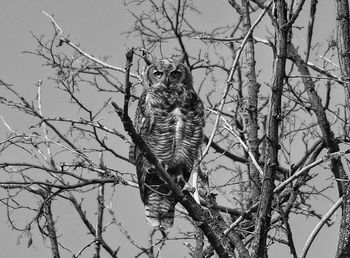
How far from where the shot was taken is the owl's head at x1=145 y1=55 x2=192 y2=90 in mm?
6008

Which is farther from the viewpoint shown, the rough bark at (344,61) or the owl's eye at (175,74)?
the owl's eye at (175,74)

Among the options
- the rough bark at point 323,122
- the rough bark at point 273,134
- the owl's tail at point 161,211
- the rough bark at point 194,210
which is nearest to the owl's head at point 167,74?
the owl's tail at point 161,211

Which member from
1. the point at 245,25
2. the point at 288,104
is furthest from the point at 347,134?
the point at 245,25

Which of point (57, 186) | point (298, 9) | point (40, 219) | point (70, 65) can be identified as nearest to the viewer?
point (298, 9)

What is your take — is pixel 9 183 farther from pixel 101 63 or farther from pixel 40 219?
pixel 101 63

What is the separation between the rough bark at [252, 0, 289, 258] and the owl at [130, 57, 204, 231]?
2.33m

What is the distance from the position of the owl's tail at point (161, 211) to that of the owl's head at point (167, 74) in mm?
956

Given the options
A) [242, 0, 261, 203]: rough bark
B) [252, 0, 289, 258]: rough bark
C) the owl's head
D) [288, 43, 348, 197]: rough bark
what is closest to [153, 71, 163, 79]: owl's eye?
the owl's head

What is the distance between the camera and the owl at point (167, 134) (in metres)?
5.75

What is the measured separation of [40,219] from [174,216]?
4.13ft

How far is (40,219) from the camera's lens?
501 cm

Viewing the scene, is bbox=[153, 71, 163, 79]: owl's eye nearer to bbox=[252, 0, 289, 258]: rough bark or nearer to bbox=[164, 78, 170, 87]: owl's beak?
bbox=[164, 78, 170, 87]: owl's beak

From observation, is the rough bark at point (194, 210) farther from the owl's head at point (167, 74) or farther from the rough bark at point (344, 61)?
the owl's head at point (167, 74)

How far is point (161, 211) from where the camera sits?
230 inches
